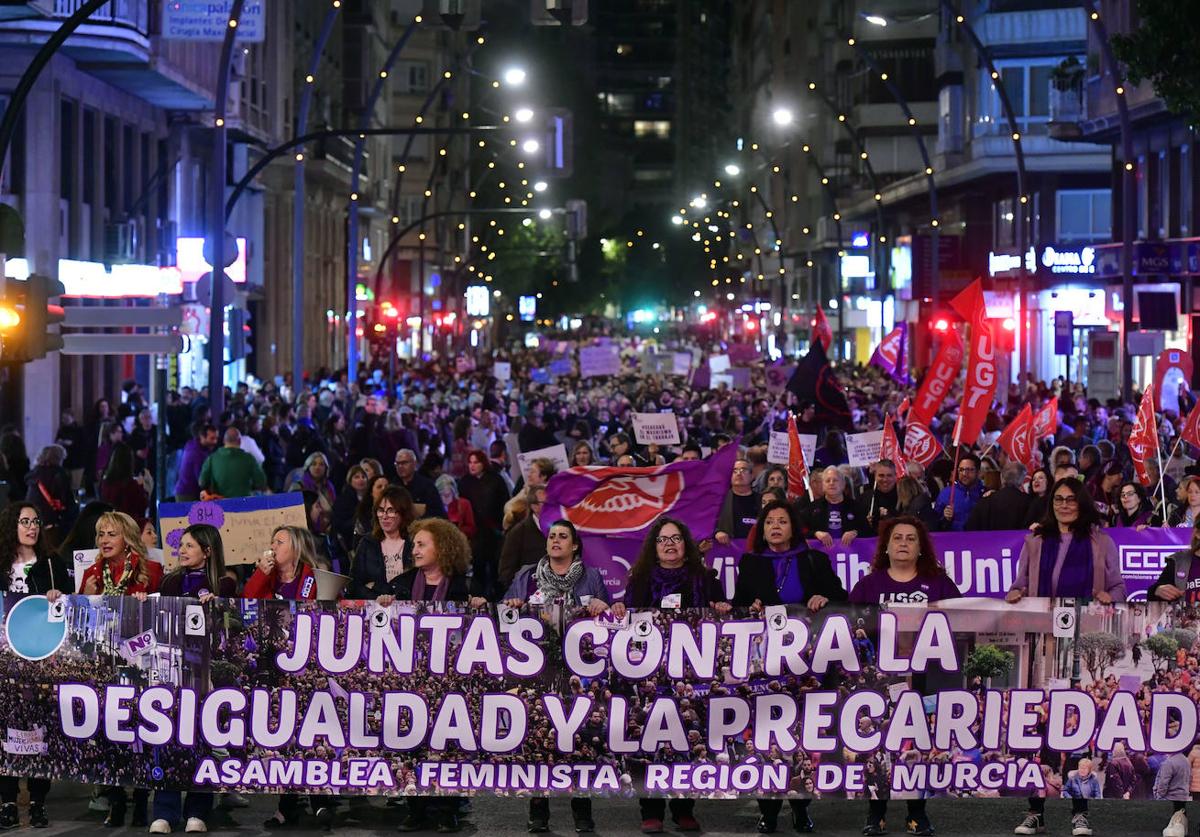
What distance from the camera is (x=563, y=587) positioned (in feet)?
37.6

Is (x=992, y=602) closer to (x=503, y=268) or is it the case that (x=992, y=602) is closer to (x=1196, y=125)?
(x=1196, y=125)

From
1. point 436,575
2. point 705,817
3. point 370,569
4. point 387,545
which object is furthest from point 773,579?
point 387,545

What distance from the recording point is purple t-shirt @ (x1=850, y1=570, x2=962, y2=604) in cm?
1120

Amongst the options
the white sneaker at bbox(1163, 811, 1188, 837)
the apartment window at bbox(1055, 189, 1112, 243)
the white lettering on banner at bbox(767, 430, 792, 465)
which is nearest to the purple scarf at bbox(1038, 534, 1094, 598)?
the white sneaker at bbox(1163, 811, 1188, 837)

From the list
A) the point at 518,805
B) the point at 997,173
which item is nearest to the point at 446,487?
the point at 518,805

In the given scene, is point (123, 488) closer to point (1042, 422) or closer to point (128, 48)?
point (1042, 422)

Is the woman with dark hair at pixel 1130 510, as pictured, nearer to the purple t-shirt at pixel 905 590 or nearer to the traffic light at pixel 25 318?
the purple t-shirt at pixel 905 590

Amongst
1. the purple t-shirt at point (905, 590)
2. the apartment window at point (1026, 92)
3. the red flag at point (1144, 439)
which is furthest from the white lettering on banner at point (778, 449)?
the apartment window at point (1026, 92)

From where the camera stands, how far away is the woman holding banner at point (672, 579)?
11328 millimetres

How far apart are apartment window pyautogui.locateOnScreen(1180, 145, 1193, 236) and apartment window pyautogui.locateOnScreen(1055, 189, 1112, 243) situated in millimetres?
16924

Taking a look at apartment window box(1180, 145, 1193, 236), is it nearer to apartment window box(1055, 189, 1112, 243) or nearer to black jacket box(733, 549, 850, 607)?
apartment window box(1055, 189, 1112, 243)

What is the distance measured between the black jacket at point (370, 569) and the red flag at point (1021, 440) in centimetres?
920

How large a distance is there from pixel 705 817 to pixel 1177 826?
230 cm

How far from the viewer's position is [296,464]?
25797 millimetres
